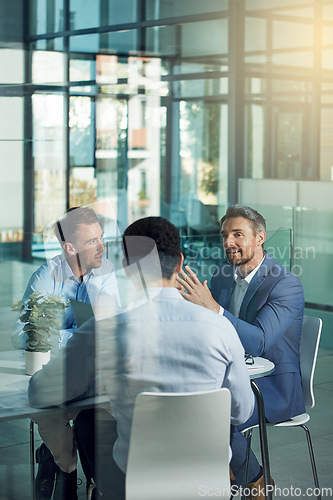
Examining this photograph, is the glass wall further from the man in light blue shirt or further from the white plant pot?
the white plant pot

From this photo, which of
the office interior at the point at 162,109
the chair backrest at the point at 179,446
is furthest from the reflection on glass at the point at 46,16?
the chair backrest at the point at 179,446

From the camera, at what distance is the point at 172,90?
8.73m

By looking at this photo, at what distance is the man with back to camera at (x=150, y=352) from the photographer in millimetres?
2371

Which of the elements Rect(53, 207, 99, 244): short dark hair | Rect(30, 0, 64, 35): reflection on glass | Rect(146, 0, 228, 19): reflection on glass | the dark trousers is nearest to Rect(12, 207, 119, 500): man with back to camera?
Rect(53, 207, 99, 244): short dark hair

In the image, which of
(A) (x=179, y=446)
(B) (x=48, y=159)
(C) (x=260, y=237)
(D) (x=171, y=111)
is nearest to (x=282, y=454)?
(C) (x=260, y=237)

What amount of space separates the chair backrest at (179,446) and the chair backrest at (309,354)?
112cm

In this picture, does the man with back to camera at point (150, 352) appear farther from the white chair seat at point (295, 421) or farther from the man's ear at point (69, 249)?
the man's ear at point (69, 249)

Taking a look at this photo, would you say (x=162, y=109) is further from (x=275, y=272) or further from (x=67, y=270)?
(x=275, y=272)

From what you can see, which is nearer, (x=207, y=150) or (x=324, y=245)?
(x=324, y=245)

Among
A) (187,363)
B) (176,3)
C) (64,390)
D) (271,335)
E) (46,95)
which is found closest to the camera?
(187,363)

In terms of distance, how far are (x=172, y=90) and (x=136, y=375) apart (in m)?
6.71

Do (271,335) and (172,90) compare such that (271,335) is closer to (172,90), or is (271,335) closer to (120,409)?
(120,409)

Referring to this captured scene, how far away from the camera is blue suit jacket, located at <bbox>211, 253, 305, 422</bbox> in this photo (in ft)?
10.7

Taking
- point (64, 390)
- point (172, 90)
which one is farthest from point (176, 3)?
point (64, 390)
